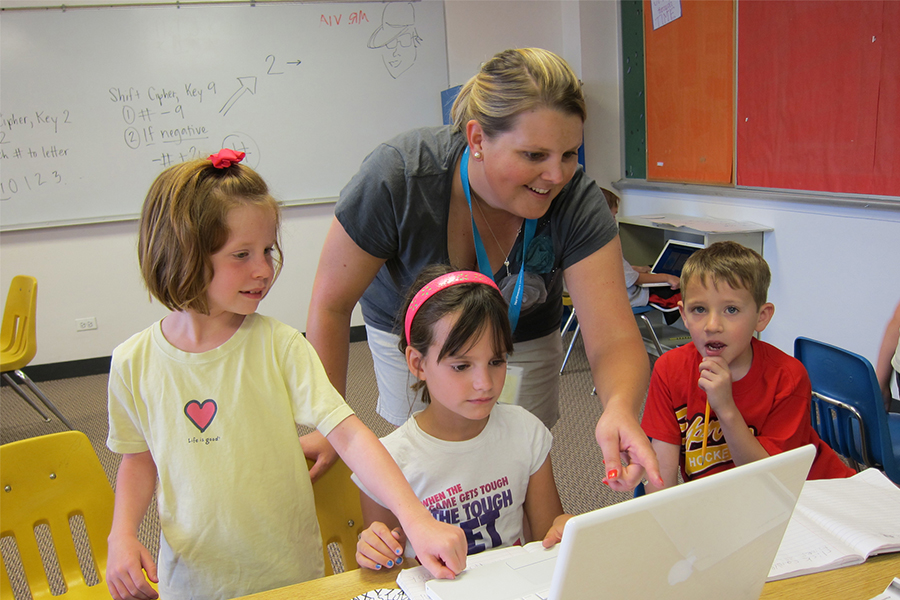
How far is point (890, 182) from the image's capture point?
8.09 ft

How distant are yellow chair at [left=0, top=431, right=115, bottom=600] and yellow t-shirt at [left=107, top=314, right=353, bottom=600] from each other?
25 centimetres

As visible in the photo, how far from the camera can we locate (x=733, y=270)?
1343 millimetres

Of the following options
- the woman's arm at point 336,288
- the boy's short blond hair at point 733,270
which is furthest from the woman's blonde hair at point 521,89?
the boy's short blond hair at point 733,270

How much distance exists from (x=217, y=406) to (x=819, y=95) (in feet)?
9.17

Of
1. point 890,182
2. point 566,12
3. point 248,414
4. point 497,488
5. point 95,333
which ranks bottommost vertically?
point 95,333

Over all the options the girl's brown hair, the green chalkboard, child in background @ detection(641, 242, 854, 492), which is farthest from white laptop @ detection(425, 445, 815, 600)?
the green chalkboard

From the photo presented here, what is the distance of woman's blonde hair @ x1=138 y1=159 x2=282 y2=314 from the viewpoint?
0.94m

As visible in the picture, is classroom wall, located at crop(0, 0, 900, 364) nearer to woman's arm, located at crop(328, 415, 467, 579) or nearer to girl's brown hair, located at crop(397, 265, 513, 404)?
girl's brown hair, located at crop(397, 265, 513, 404)

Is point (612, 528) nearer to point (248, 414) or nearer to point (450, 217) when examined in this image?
point (248, 414)

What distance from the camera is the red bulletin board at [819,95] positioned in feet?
Result: 7.98

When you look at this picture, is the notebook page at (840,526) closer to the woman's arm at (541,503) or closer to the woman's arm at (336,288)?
the woman's arm at (541,503)

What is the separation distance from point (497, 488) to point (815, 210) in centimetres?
242

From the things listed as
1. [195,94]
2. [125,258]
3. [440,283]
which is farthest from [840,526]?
[125,258]

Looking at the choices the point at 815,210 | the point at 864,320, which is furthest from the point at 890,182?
the point at 864,320
